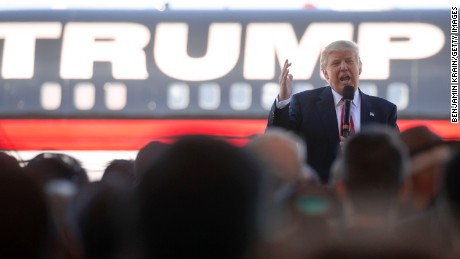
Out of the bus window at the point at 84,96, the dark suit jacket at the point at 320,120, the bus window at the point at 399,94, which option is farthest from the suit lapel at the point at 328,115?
the bus window at the point at 84,96

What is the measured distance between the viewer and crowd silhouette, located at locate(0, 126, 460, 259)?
7.74ft

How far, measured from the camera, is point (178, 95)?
13.2m

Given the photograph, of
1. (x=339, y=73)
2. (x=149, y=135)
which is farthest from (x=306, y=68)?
(x=339, y=73)

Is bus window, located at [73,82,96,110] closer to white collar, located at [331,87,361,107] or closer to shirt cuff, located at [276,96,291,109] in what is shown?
white collar, located at [331,87,361,107]

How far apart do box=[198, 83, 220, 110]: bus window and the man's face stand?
739cm

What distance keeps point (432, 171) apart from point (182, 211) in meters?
1.04

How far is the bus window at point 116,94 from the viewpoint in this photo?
43.4 ft

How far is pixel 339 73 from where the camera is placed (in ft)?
18.8

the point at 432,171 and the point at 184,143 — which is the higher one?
the point at 184,143

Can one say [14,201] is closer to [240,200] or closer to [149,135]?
[240,200]

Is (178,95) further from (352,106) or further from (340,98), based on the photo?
(352,106)

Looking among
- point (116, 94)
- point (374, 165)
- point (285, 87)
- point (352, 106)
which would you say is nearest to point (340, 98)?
point (352, 106)

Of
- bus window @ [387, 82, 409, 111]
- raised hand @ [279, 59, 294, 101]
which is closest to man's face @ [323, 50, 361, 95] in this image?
raised hand @ [279, 59, 294, 101]

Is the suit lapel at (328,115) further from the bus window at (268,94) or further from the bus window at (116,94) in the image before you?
the bus window at (116,94)
